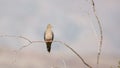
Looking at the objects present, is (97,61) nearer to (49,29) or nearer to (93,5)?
(93,5)

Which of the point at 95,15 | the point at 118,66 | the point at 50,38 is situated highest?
the point at 95,15

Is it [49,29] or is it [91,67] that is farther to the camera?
[49,29]

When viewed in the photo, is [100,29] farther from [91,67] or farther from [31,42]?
[31,42]

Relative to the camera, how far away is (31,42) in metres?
7.72

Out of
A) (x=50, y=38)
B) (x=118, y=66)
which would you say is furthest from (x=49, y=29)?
(x=118, y=66)

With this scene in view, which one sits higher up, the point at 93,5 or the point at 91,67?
the point at 93,5

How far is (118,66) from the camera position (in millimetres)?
15047

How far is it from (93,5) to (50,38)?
8.45m

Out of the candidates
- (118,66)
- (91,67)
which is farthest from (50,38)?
(91,67)

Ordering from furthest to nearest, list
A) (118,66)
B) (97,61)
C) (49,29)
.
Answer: (49,29), (118,66), (97,61)

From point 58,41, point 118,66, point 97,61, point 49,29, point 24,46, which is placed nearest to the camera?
point 97,61

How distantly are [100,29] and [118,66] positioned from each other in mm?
8714

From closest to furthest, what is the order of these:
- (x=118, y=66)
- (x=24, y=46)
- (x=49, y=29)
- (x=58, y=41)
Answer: (x=24, y=46)
(x=58, y=41)
(x=118, y=66)
(x=49, y=29)

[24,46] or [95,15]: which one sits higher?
[95,15]
